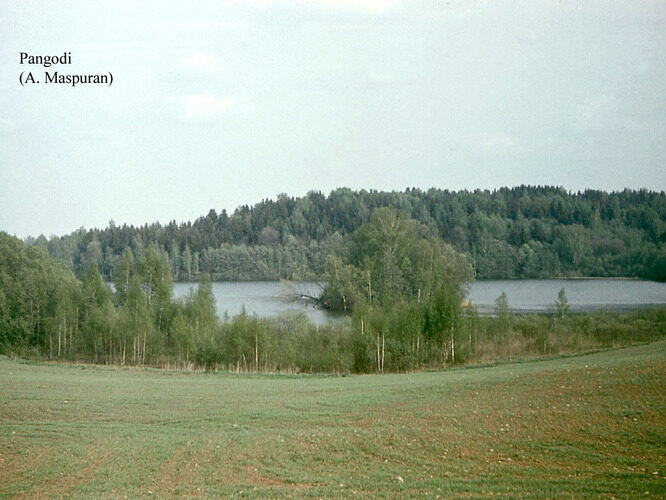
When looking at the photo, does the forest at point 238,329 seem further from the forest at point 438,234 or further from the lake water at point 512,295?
the forest at point 438,234

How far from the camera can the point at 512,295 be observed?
3851 inches

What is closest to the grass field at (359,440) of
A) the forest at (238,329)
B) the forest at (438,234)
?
the forest at (238,329)

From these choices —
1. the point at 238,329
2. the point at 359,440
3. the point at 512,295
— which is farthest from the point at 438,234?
the point at 359,440

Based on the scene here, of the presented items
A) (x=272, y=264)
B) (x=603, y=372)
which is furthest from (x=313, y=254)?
(x=603, y=372)

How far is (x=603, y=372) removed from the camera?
25125mm

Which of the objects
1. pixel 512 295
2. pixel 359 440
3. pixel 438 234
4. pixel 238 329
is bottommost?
Result: pixel 359 440

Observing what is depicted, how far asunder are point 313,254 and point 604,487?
10471cm

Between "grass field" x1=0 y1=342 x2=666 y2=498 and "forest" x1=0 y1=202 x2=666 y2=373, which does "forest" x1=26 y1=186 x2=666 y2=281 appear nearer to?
"forest" x1=0 y1=202 x2=666 y2=373

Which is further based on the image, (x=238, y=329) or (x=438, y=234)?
(x=438, y=234)

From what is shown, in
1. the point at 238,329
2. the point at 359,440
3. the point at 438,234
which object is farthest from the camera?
the point at 438,234

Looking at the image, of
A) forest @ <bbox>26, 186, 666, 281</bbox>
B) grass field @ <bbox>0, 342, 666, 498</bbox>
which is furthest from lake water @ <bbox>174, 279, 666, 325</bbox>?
grass field @ <bbox>0, 342, 666, 498</bbox>

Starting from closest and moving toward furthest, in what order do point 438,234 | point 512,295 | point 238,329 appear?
point 238,329 < point 512,295 < point 438,234

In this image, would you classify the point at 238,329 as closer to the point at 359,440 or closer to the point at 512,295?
the point at 359,440

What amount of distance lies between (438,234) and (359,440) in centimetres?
9227
